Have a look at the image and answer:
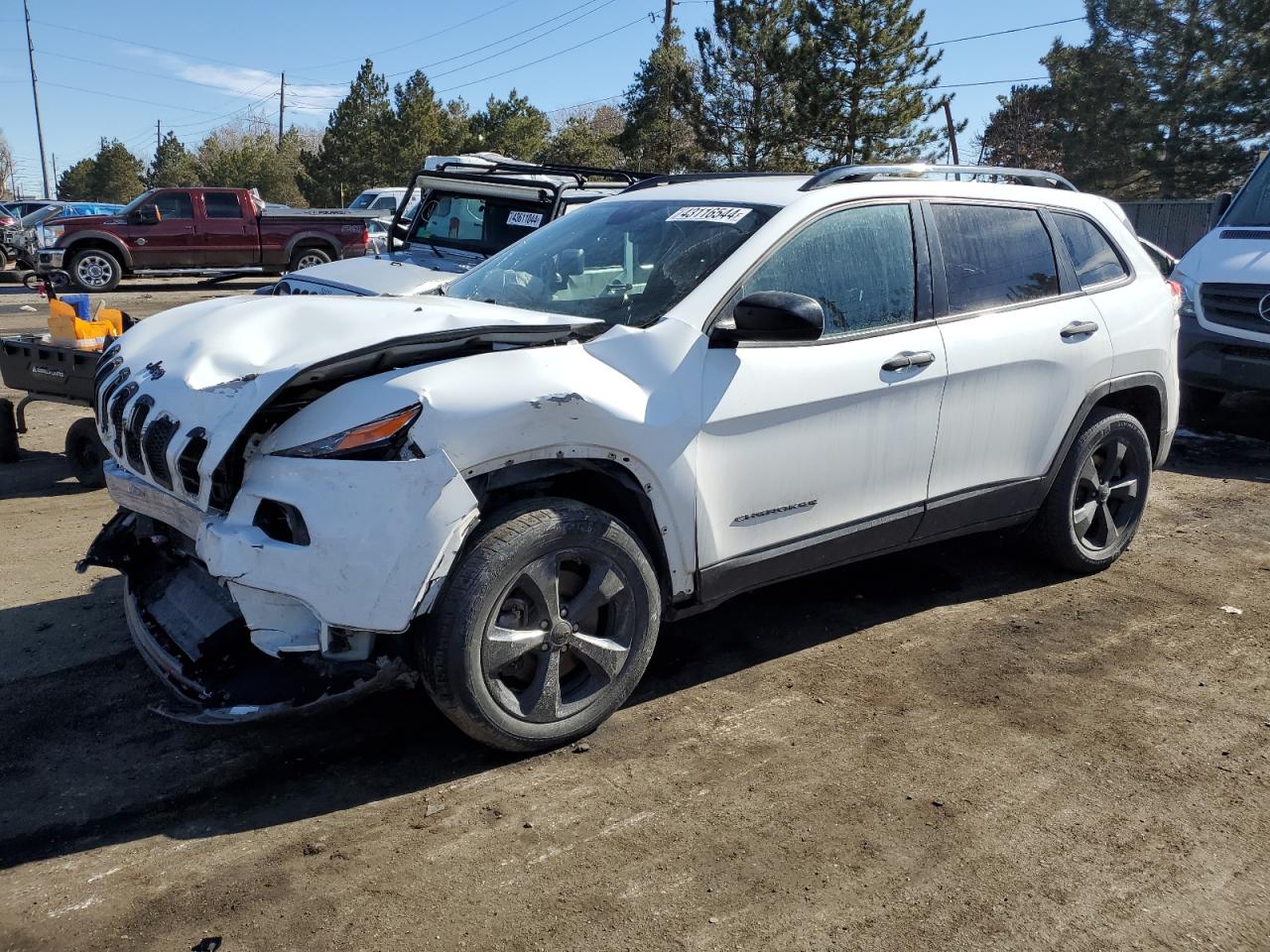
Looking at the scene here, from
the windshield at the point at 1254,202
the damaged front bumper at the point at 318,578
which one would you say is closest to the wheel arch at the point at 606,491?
the damaged front bumper at the point at 318,578

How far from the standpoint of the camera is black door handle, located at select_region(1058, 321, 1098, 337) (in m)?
4.75

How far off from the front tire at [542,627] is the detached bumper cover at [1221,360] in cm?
642

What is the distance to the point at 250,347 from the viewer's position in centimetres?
336

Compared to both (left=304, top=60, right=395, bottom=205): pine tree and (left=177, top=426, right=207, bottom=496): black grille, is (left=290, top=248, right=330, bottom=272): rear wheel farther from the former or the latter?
(left=304, top=60, right=395, bottom=205): pine tree

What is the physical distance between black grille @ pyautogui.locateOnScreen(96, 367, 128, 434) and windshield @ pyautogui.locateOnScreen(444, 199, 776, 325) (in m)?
1.44

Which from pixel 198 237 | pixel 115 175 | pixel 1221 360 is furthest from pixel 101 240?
pixel 115 175

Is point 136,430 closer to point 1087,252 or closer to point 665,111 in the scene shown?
point 1087,252

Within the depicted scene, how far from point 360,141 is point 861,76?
24.2 metres

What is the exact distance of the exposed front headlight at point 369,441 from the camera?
3.02 meters

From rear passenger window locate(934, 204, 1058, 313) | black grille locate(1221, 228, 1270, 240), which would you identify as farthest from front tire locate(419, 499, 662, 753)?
black grille locate(1221, 228, 1270, 240)

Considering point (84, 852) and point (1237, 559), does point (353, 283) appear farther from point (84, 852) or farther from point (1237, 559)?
point (1237, 559)

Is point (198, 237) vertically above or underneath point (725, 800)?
above

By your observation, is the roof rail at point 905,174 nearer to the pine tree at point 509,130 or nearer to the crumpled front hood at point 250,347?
the crumpled front hood at point 250,347

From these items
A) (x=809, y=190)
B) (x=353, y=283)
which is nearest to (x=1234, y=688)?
(x=809, y=190)
